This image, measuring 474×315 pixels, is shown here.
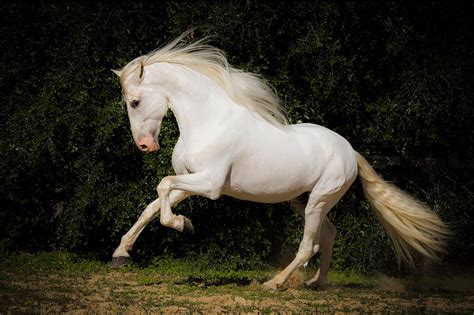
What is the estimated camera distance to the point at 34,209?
9891mm

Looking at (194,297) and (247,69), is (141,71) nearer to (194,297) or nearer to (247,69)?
(194,297)

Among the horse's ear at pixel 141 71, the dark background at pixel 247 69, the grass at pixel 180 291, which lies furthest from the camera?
the dark background at pixel 247 69

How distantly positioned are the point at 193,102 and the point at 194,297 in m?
1.63

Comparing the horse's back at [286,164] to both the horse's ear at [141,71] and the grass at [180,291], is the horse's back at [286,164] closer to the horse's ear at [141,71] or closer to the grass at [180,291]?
the grass at [180,291]

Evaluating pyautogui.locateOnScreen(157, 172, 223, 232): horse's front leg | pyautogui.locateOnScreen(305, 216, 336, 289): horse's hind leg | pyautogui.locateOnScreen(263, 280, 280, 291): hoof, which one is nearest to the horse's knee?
pyautogui.locateOnScreen(157, 172, 223, 232): horse's front leg

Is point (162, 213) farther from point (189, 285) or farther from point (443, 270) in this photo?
point (443, 270)

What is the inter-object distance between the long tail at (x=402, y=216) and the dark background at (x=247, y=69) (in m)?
1.45

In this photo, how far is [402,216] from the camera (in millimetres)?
7637

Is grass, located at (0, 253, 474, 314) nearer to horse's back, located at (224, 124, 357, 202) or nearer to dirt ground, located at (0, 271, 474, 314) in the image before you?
dirt ground, located at (0, 271, 474, 314)

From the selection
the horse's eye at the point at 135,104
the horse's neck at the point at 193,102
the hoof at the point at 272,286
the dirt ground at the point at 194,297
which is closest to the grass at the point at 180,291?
the dirt ground at the point at 194,297

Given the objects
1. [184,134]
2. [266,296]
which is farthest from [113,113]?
[266,296]

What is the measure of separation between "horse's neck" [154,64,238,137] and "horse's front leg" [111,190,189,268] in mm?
560

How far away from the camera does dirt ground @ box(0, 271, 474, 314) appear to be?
234 inches

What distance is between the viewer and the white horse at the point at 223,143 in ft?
21.5
